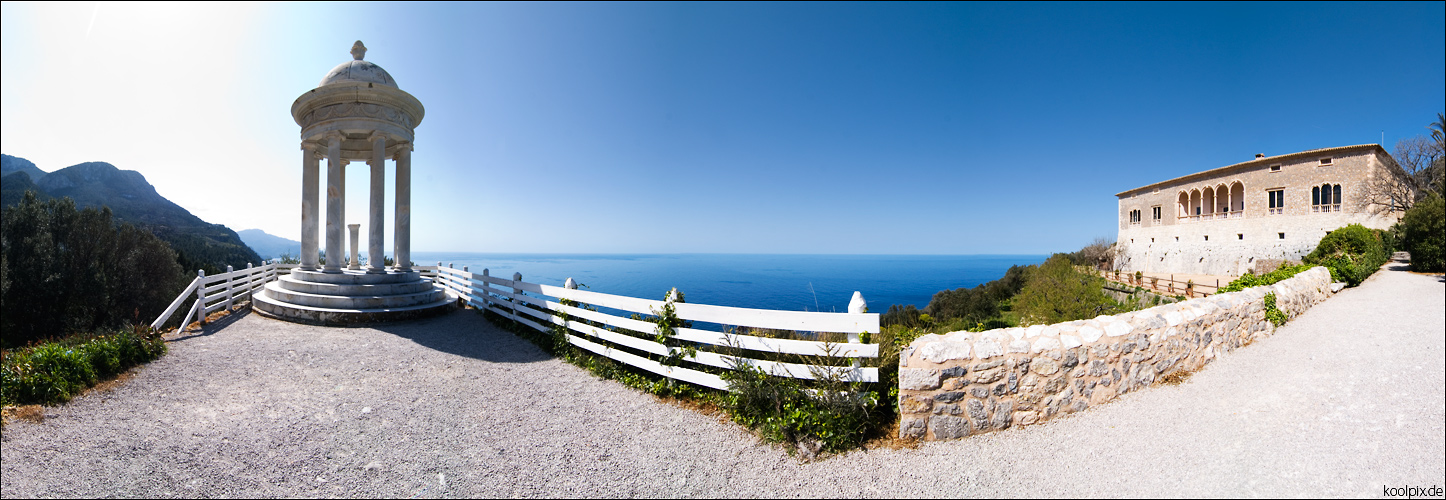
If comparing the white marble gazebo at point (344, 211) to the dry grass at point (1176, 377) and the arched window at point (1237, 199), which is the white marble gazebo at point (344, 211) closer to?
the dry grass at point (1176, 377)

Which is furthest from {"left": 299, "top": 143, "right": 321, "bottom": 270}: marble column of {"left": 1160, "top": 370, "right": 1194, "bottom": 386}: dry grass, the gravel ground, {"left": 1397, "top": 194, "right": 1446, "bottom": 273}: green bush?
{"left": 1397, "top": 194, "right": 1446, "bottom": 273}: green bush

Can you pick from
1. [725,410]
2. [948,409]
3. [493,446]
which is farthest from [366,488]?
[948,409]

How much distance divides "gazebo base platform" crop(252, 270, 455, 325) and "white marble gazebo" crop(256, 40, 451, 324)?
18 mm

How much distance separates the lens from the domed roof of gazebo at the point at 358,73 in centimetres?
1022

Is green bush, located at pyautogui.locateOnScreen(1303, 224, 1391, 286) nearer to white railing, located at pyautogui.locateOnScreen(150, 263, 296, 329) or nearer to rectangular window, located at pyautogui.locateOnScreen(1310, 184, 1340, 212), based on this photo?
rectangular window, located at pyautogui.locateOnScreen(1310, 184, 1340, 212)

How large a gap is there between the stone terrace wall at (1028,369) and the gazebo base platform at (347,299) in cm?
972

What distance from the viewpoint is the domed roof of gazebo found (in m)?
10.2

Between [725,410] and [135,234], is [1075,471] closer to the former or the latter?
[725,410]

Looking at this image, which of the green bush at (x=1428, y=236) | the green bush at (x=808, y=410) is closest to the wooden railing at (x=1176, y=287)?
the green bush at (x=1428, y=236)

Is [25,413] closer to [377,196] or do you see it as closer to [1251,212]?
[377,196]

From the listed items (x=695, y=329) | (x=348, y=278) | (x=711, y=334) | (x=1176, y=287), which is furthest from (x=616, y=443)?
(x=1176, y=287)

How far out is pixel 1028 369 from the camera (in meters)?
3.90

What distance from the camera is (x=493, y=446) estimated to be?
364cm

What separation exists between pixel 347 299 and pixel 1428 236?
29.8 m
